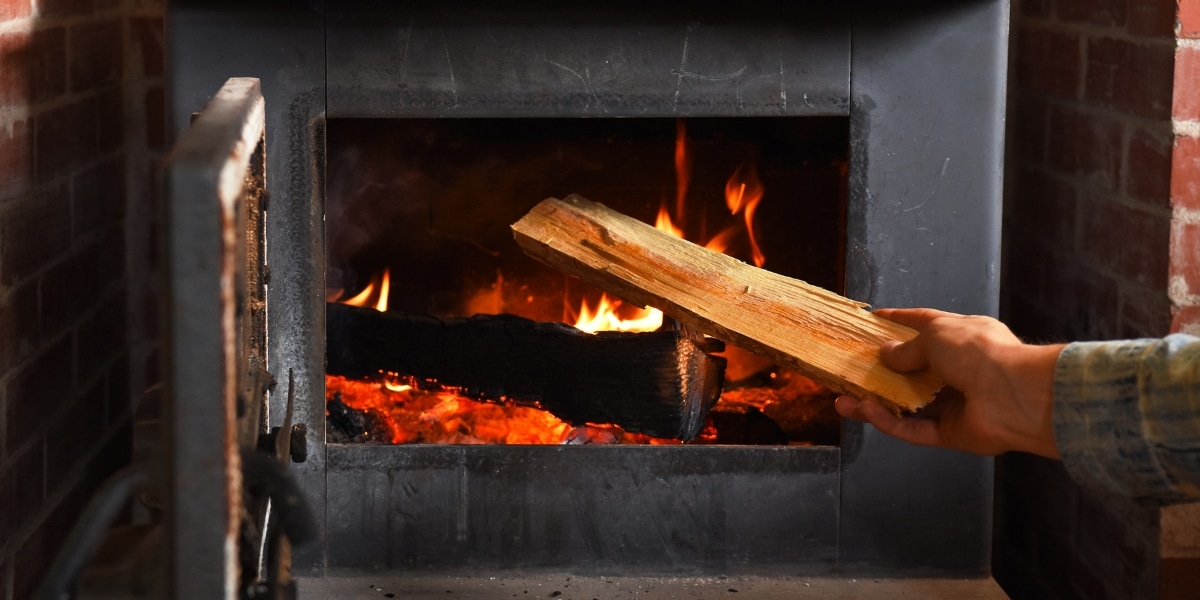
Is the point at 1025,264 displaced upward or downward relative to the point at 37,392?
upward

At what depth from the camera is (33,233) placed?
5.82 ft

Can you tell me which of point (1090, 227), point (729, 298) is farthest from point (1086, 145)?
point (729, 298)

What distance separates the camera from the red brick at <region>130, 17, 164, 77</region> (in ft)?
7.54

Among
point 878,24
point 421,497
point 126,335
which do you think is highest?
point 878,24

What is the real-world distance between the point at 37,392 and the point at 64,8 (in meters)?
0.61

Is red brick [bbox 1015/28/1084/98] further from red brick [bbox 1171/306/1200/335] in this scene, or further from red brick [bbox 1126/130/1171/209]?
red brick [bbox 1171/306/1200/335]

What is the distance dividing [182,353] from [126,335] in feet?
5.49

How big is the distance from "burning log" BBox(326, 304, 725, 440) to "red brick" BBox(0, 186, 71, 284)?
44 cm

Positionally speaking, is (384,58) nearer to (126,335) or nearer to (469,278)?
(469,278)

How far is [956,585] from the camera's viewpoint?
1.86 m

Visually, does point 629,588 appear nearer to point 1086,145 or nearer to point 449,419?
point 449,419

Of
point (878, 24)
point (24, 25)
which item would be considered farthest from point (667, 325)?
point (24, 25)

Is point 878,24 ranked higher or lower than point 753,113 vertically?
higher

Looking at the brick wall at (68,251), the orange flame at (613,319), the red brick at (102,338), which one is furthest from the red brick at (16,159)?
the orange flame at (613,319)
